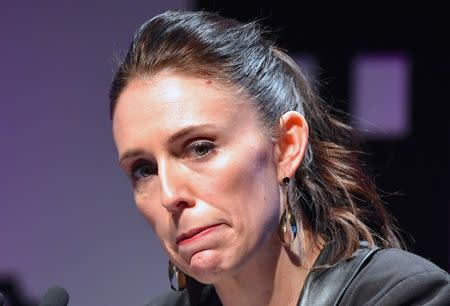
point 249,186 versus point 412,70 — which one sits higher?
point 249,186

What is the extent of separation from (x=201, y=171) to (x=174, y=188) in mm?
56

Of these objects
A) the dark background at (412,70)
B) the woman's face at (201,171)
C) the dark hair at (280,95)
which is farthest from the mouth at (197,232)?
the dark background at (412,70)

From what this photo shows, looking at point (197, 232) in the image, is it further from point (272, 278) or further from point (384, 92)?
point (384, 92)

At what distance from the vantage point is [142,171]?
5.68 ft

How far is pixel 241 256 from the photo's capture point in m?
1.67

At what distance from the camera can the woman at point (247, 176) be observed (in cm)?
164

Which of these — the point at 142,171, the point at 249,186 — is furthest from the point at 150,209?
the point at 249,186

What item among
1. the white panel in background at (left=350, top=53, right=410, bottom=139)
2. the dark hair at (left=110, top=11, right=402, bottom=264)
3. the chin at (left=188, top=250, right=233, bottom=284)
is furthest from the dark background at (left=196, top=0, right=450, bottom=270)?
the chin at (left=188, top=250, right=233, bottom=284)

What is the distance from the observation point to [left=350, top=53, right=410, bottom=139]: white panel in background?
117 inches

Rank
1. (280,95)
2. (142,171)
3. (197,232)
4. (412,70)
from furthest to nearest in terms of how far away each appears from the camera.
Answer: (412,70) → (280,95) → (142,171) → (197,232)

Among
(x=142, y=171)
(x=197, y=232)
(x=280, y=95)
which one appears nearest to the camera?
(x=197, y=232)

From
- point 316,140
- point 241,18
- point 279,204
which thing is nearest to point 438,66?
point 241,18

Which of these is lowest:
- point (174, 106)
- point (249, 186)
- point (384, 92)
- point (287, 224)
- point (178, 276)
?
point (384, 92)

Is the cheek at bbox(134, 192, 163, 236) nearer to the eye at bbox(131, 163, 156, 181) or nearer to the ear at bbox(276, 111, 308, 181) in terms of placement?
the eye at bbox(131, 163, 156, 181)
